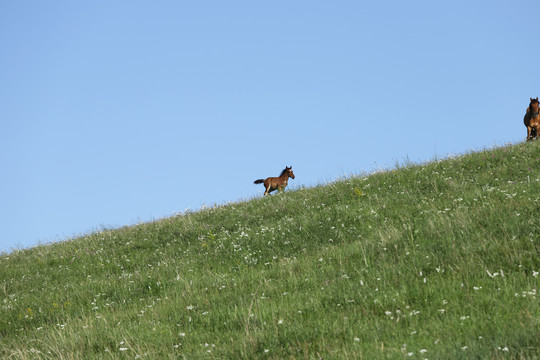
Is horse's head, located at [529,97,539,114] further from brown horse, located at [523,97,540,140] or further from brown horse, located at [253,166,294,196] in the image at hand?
brown horse, located at [253,166,294,196]

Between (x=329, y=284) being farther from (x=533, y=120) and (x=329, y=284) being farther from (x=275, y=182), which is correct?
(x=275, y=182)

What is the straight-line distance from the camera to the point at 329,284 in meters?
8.03

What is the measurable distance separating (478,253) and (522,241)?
2.44 ft

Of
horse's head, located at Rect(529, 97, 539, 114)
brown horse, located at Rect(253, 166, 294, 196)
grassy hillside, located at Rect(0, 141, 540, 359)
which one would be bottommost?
grassy hillside, located at Rect(0, 141, 540, 359)

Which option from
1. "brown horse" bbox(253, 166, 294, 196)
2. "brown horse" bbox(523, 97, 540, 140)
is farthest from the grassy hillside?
"brown horse" bbox(253, 166, 294, 196)

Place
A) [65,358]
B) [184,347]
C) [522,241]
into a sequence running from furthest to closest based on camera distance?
[522,241] → [65,358] → [184,347]

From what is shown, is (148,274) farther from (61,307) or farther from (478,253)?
(478,253)

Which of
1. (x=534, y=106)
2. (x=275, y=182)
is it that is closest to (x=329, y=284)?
(x=534, y=106)

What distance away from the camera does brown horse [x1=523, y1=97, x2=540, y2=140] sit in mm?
21516

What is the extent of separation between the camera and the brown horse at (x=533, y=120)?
21516 mm

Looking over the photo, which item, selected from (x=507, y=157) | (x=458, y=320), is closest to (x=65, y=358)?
(x=458, y=320)

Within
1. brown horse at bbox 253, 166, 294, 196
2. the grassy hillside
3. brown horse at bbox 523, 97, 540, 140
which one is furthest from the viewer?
brown horse at bbox 253, 166, 294, 196

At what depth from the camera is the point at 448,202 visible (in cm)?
1167

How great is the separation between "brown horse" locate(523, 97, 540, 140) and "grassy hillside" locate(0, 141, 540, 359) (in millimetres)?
5797
